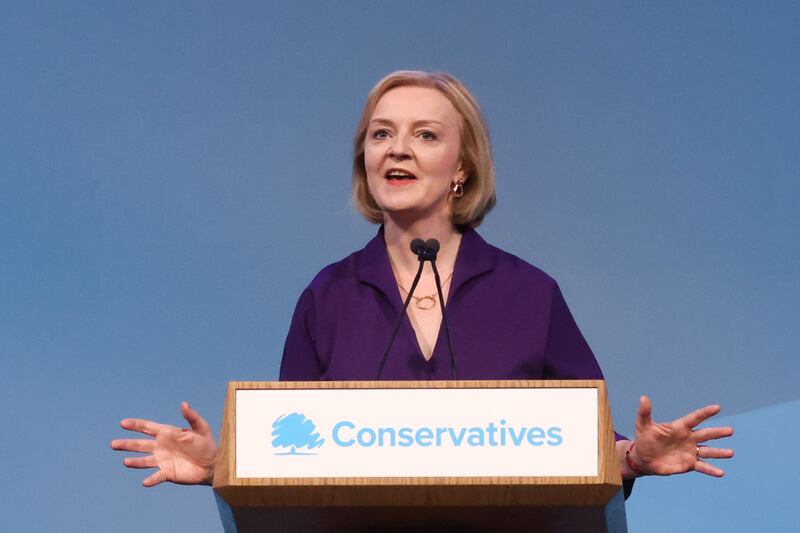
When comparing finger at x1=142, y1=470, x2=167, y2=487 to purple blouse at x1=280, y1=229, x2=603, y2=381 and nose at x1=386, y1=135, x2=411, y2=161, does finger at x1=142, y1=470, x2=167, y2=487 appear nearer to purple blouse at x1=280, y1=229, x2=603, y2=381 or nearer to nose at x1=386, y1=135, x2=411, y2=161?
purple blouse at x1=280, y1=229, x2=603, y2=381

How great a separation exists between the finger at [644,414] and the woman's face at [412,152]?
28.9 inches

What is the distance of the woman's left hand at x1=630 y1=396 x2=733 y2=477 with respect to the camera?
1978mm

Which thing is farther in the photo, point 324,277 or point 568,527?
point 324,277

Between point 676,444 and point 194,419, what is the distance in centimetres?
72

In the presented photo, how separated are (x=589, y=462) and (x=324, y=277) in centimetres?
106

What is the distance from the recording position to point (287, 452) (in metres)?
1.74

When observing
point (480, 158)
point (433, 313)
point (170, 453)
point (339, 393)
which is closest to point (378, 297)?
point (433, 313)

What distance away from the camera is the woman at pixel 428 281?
2.48m

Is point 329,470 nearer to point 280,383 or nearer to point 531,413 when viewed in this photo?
point 280,383

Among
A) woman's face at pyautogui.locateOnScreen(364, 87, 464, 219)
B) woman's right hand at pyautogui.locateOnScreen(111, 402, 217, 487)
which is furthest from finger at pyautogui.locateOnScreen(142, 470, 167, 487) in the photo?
woman's face at pyautogui.locateOnScreen(364, 87, 464, 219)

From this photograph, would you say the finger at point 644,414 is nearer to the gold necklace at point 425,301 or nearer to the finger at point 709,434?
the finger at point 709,434

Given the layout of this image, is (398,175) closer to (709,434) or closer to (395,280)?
(395,280)

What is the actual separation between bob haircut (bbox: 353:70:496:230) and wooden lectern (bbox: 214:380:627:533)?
3.21ft

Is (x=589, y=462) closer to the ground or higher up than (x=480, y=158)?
closer to the ground
